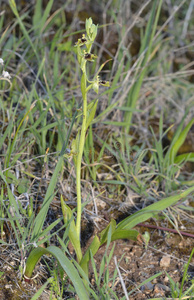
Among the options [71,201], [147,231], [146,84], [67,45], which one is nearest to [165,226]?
[147,231]

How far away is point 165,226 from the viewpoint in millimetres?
1796

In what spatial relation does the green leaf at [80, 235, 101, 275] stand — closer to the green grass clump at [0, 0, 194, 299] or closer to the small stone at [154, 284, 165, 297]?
the green grass clump at [0, 0, 194, 299]

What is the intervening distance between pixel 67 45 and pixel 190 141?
1136 millimetres

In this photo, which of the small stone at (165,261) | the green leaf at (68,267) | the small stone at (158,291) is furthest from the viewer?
the small stone at (165,261)

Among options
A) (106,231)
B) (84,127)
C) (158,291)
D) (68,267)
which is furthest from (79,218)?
(158,291)

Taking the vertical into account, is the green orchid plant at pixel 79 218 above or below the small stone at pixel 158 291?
above

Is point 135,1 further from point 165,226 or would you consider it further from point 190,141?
point 165,226

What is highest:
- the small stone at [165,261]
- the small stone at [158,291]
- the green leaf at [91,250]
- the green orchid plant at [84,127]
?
the green orchid plant at [84,127]

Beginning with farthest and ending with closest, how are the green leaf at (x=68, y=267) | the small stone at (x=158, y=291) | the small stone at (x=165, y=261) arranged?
the small stone at (x=165, y=261), the small stone at (x=158, y=291), the green leaf at (x=68, y=267)

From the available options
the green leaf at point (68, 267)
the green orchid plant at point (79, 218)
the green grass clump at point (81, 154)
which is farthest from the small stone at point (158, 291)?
the green leaf at point (68, 267)

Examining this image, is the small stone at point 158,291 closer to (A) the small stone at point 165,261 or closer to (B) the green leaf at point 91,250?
(A) the small stone at point 165,261

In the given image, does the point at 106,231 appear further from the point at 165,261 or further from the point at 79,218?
the point at 165,261

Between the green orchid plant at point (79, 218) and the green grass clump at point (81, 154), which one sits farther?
the green grass clump at point (81, 154)

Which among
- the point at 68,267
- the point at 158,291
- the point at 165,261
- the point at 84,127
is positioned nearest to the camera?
the point at 68,267
